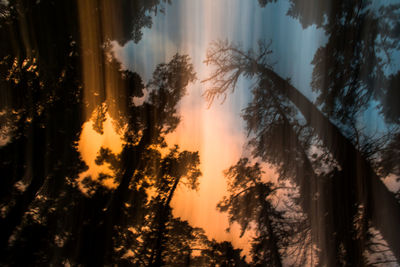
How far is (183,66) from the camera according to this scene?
4.38 feet

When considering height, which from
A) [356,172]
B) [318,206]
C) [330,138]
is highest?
[330,138]

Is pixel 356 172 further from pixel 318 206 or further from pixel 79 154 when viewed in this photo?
pixel 79 154

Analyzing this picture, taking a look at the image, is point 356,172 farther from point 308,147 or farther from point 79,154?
point 79,154

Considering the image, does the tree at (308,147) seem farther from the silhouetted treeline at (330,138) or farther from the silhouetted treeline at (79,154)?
the silhouetted treeline at (79,154)

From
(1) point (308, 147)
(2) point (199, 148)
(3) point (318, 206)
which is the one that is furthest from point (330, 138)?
(2) point (199, 148)

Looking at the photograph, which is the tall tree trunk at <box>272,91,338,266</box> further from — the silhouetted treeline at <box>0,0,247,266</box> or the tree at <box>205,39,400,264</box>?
the silhouetted treeline at <box>0,0,247,266</box>

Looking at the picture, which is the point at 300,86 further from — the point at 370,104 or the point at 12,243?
the point at 12,243

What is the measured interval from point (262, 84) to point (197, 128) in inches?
16.5

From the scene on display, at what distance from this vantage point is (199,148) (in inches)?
53.0

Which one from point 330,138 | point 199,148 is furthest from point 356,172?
point 199,148

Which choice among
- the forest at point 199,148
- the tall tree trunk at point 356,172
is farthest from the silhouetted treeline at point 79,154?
the tall tree trunk at point 356,172

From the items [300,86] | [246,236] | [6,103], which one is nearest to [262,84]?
[300,86]

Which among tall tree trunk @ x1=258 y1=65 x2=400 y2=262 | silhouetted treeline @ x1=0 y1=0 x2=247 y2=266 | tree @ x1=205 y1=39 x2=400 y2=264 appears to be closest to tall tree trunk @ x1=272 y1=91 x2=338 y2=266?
tree @ x1=205 y1=39 x2=400 y2=264

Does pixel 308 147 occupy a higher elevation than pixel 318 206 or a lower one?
higher
